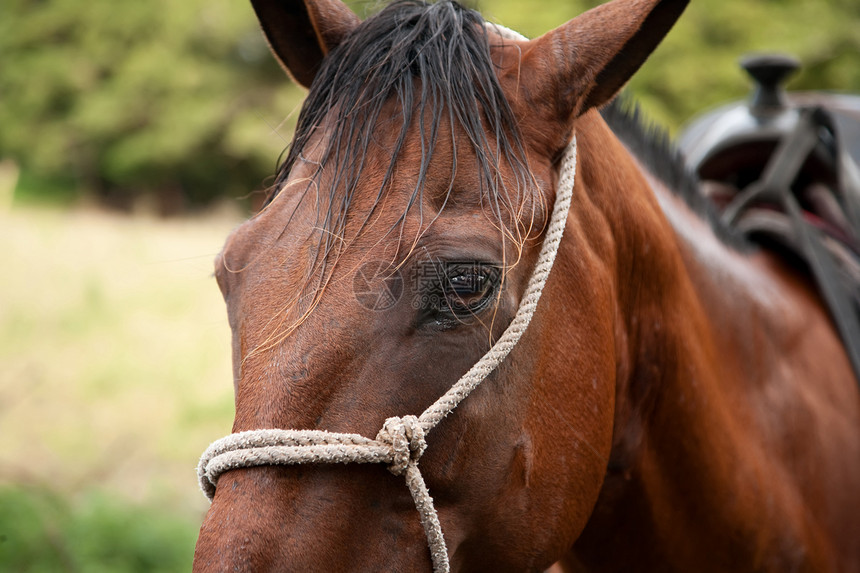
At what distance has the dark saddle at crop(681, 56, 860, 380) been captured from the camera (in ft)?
7.93

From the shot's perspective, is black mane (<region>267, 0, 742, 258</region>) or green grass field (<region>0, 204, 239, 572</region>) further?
green grass field (<region>0, 204, 239, 572</region>)

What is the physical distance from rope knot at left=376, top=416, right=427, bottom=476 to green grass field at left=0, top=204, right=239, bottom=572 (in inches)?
28.8

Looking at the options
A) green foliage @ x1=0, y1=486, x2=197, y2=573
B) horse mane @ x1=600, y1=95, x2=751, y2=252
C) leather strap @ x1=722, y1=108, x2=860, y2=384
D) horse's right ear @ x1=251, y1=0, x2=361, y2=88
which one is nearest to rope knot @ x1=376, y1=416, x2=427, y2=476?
horse's right ear @ x1=251, y1=0, x2=361, y2=88

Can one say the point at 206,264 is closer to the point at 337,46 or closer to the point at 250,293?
the point at 250,293

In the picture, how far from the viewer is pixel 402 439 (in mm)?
1202

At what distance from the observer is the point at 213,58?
2180 centimetres

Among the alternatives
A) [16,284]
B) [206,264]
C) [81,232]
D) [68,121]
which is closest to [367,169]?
[206,264]

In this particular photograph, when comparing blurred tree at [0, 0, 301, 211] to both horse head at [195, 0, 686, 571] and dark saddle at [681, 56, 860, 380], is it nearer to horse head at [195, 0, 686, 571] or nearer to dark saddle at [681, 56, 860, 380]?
dark saddle at [681, 56, 860, 380]

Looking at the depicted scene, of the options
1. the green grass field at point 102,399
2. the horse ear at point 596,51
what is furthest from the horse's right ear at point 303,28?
the green grass field at point 102,399

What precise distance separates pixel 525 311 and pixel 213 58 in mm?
22795

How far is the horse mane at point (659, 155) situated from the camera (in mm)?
2035

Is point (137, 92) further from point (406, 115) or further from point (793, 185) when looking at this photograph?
point (406, 115)

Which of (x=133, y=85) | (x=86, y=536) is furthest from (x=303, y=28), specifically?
(x=133, y=85)

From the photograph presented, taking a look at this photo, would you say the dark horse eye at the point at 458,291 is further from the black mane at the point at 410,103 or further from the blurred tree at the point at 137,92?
the blurred tree at the point at 137,92
